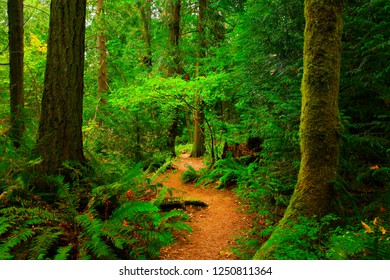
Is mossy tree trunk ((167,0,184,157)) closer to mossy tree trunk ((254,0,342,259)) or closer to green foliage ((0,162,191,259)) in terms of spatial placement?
green foliage ((0,162,191,259))

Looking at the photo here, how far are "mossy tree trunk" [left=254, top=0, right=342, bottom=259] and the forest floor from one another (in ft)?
4.35

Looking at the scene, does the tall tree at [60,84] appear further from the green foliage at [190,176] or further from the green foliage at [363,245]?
the green foliage at [190,176]

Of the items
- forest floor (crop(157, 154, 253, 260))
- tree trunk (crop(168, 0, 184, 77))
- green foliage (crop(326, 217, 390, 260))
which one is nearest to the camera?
green foliage (crop(326, 217, 390, 260))

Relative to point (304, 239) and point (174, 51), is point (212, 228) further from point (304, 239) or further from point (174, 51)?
point (174, 51)

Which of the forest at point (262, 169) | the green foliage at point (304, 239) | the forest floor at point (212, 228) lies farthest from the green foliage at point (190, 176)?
the green foliage at point (304, 239)

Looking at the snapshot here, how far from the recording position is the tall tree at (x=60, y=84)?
5.00 metres

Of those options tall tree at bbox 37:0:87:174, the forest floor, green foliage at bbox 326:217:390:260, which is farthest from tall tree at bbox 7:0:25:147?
green foliage at bbox 326:217:390:260

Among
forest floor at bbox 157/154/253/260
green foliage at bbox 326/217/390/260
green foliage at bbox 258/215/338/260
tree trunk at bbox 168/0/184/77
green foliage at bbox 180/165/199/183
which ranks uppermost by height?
tree trunk at bbox 168/0/184/77

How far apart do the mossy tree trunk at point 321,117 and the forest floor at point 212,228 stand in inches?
52.2

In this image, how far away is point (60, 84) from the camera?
Answer: 5.04 metres

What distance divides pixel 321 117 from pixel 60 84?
4381 millimetres

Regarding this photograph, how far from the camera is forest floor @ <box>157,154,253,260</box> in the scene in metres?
4.91

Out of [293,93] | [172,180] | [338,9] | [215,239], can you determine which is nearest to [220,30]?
[172,180]

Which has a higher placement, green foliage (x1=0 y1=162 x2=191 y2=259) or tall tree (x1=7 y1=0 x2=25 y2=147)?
tall tree (x1=7 y1=0 x2=25 y2=147)
